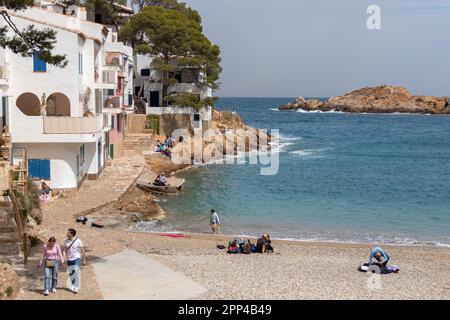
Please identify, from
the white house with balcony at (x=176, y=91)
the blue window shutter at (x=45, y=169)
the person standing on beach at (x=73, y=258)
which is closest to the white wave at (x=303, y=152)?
the white house with balcony at (x=176, y=91)

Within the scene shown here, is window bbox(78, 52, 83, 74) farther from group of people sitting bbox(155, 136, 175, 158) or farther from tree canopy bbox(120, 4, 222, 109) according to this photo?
tree canopy bbox(120, 4, 222, 109)

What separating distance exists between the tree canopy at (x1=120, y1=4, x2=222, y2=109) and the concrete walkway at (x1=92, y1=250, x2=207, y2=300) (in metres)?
42.5

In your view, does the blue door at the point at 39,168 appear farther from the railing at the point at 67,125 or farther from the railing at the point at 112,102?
the railing at the point at 112,102

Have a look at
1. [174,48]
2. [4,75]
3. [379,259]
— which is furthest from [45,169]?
[174,48]

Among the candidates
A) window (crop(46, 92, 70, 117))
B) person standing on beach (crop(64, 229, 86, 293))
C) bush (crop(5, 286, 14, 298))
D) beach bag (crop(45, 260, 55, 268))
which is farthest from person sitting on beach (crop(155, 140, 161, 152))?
bush (crop(5, 286, 14, 298))

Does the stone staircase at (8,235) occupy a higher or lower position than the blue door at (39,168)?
lower

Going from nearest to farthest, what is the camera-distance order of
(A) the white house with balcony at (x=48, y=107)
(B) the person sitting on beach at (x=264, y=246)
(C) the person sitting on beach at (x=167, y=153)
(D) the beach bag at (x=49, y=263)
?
(D) the beach bag at (x=49, y=263)
(B) the person sitting on beach at (x=264, y=246)
(A) the white house with balcony at (x=48, y=107)
(C) the person sitting on beach at (x=167, y=153)

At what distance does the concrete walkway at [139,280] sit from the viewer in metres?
15.2

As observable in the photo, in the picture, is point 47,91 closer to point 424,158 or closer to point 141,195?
point 141,195

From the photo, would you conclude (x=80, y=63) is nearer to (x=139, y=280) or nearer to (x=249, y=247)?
(x=249, y=247)

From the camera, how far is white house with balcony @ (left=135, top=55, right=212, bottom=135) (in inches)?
2430

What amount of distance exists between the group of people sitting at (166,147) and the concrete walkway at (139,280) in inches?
1332

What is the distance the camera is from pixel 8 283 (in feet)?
47.9

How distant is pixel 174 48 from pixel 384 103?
126807 millimetres
